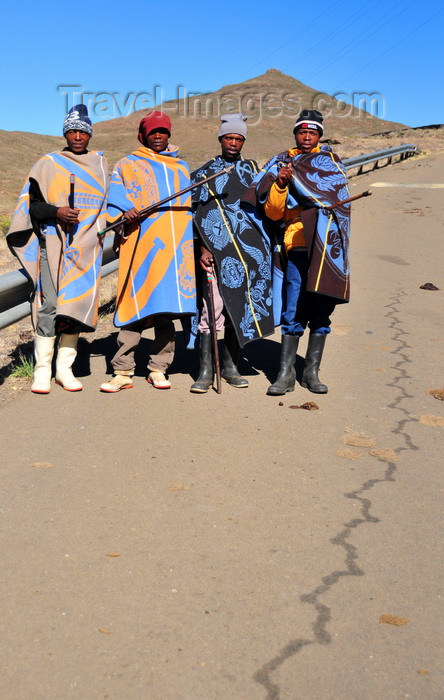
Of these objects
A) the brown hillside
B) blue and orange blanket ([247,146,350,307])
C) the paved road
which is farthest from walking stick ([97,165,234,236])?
the brown hillside

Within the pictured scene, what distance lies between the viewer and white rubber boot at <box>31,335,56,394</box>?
591 centimetres

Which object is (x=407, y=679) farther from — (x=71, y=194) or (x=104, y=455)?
(x=71, y=194)

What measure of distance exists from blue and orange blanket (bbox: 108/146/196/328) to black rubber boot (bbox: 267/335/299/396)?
2.50 feet

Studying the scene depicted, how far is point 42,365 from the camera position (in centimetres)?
598

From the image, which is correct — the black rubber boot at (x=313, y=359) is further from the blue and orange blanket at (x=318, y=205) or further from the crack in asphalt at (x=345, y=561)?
the crack in asphalt at (x=345, y=561)

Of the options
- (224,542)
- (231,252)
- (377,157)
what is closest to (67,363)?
(231,252)

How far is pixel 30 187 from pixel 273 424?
245 centimetres

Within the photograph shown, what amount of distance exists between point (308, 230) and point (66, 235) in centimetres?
175

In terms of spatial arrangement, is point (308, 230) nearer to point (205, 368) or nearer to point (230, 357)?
point (230, 357)

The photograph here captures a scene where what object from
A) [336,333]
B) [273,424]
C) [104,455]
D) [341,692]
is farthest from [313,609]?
[336,333]

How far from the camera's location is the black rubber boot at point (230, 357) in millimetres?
6328

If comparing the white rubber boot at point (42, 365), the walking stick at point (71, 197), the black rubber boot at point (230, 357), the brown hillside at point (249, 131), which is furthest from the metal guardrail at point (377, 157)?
the white rubber boot at point (42, 365)

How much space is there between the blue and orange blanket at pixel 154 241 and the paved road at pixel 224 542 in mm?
638

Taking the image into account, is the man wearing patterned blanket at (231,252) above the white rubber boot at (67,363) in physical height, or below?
above
